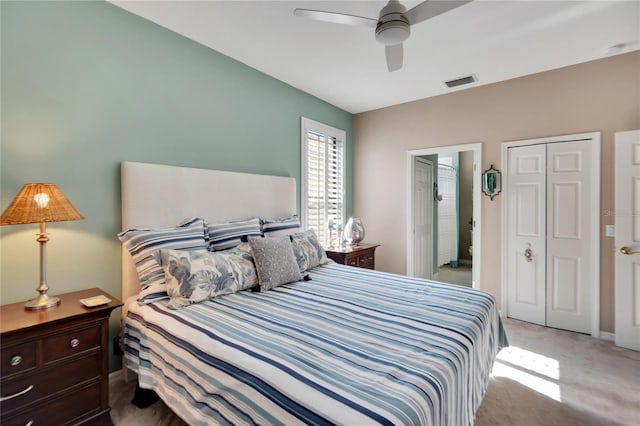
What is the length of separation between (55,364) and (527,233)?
14.0 ft

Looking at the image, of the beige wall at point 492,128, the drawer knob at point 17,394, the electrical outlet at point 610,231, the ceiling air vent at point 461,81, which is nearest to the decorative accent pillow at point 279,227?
the drawer knob at point 17,394

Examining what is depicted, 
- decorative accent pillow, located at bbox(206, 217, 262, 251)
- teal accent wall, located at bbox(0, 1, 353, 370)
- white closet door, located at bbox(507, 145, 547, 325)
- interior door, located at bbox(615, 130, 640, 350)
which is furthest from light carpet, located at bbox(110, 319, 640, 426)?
decorative accent pillow, located at bbox(206, 217, 262, 251)

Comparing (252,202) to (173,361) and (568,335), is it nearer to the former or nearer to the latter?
(173,361)

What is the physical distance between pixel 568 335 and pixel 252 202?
3.57m

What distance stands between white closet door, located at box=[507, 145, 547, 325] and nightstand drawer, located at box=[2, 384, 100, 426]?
402cm

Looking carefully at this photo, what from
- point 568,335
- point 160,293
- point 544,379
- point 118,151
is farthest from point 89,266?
point 568,335

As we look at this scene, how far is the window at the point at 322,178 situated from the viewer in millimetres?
3809

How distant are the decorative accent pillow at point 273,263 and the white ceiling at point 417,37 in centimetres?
179

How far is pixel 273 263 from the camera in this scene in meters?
2.21

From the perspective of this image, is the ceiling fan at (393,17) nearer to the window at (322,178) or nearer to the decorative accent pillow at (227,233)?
the decorative accent pillow at (227,233)

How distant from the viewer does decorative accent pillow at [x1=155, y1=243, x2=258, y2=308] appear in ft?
5.94

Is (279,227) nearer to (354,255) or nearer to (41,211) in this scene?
(354,255)

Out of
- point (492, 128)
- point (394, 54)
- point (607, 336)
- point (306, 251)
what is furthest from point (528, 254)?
point (394, 54)

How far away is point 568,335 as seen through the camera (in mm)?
3023
